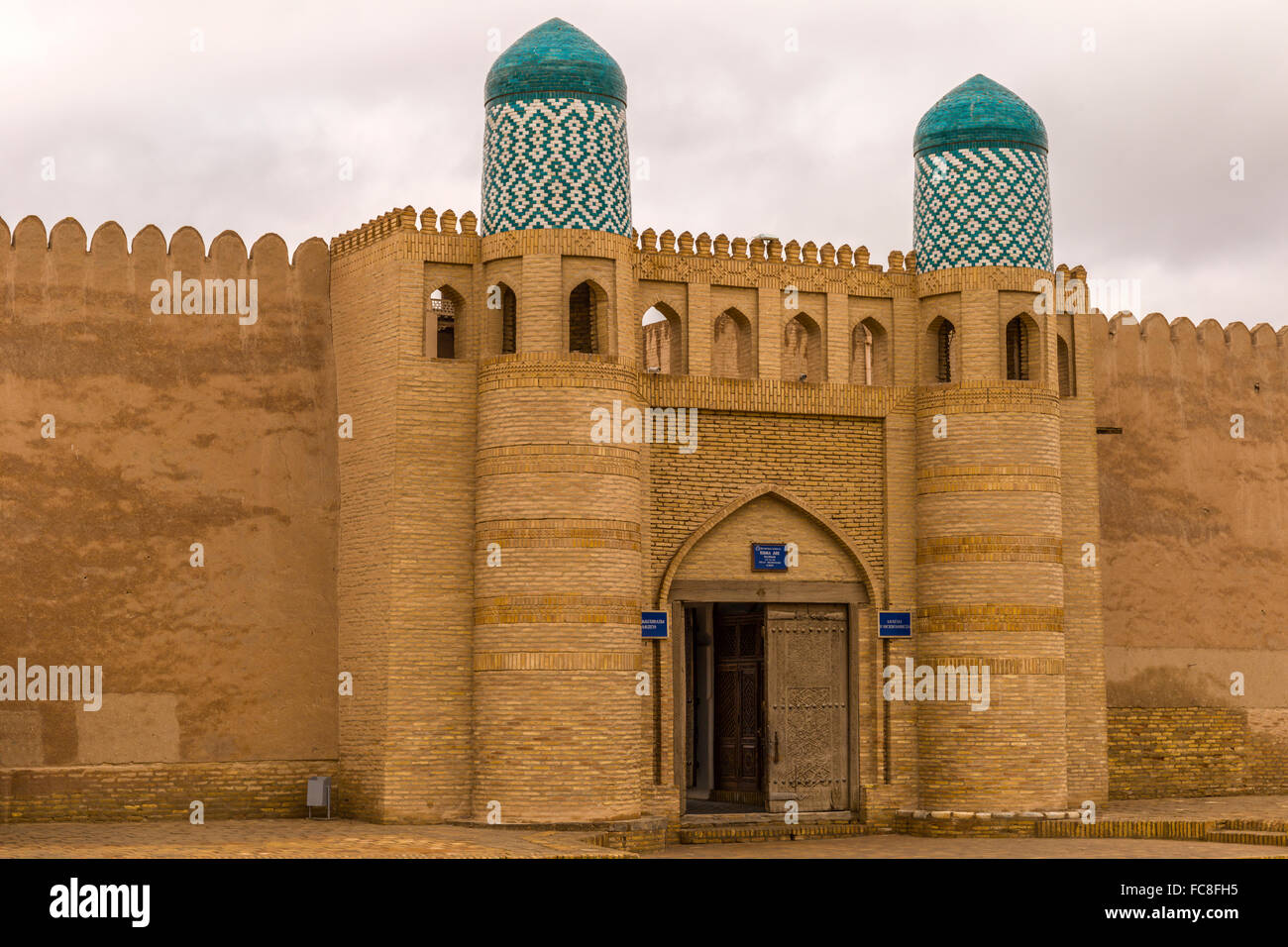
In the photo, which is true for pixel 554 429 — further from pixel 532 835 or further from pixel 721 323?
pixel 721 323

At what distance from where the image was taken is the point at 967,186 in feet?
60.4

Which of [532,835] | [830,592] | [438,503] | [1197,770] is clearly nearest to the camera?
[532,835]

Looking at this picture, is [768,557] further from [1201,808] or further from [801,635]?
[1201,808]

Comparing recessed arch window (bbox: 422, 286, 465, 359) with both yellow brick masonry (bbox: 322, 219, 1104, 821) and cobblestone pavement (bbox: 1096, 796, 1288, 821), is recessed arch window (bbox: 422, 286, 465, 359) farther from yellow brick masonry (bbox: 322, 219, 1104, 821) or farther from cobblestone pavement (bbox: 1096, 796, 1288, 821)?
cobblestone pavement (bbox: 1096, 796, 1288, 821)

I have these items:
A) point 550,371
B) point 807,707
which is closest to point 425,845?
point 550,371

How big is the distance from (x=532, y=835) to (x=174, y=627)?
147 inches

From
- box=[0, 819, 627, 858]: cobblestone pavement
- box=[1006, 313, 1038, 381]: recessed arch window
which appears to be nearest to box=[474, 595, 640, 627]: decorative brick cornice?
box=[0, 819, 627, 858]: cobblestone pavement

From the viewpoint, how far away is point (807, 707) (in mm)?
18000

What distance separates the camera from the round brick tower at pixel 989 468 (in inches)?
699

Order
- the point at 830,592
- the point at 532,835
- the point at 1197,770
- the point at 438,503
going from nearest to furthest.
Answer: the point at 532,835 < the point at 438,503 < the point at 830,592 < the point at 1197,770

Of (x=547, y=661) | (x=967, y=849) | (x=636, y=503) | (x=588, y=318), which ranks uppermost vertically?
(x=588, y=318)

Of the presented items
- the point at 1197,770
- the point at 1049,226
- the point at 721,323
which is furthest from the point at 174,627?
the point at 1197,770

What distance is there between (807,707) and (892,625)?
1.15 metres

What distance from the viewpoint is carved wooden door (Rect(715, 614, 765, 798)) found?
728 inches
